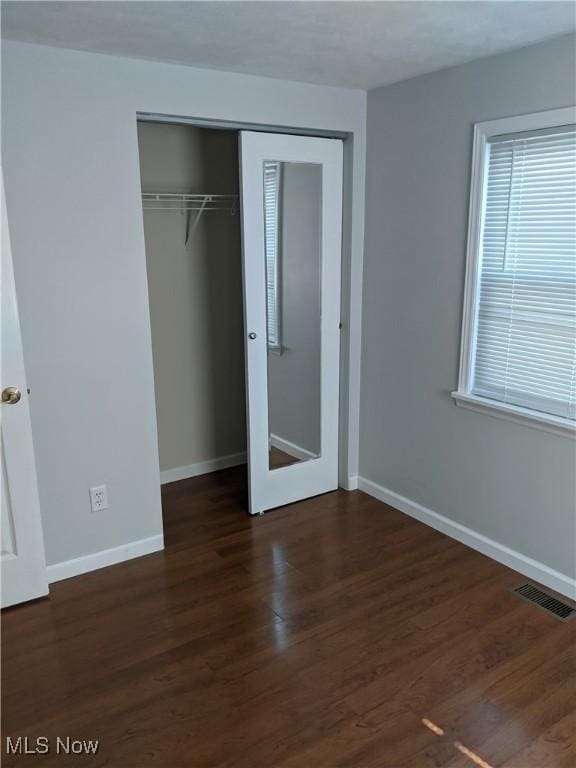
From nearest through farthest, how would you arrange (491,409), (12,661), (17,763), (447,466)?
(17,763), (12,661), (491,409), (447,466)

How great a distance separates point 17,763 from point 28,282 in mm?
1733

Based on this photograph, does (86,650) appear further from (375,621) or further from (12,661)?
(375,621)

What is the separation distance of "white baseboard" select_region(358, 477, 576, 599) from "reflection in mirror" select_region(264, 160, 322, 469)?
483 millimetres

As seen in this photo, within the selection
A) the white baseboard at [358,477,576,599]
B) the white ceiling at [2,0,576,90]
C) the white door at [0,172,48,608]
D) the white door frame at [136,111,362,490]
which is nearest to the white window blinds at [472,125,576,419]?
the white ceiling at [2,0,576,90]

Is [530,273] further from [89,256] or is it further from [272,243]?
[89,256]

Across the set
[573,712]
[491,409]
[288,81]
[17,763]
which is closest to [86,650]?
[17,763]

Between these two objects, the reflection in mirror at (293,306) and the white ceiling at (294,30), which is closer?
the white ceiling at (294,30)

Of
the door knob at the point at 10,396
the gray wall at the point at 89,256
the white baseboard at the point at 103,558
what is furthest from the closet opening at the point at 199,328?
the door knob at the point at 10,396

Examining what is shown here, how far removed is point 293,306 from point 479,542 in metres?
1.57

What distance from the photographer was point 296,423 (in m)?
3.57

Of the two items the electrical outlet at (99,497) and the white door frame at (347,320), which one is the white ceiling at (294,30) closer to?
the white door frame at (347,320)

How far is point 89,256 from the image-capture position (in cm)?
269

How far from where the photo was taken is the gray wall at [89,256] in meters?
2.49

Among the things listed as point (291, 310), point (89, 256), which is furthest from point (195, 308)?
point (89, 256)
